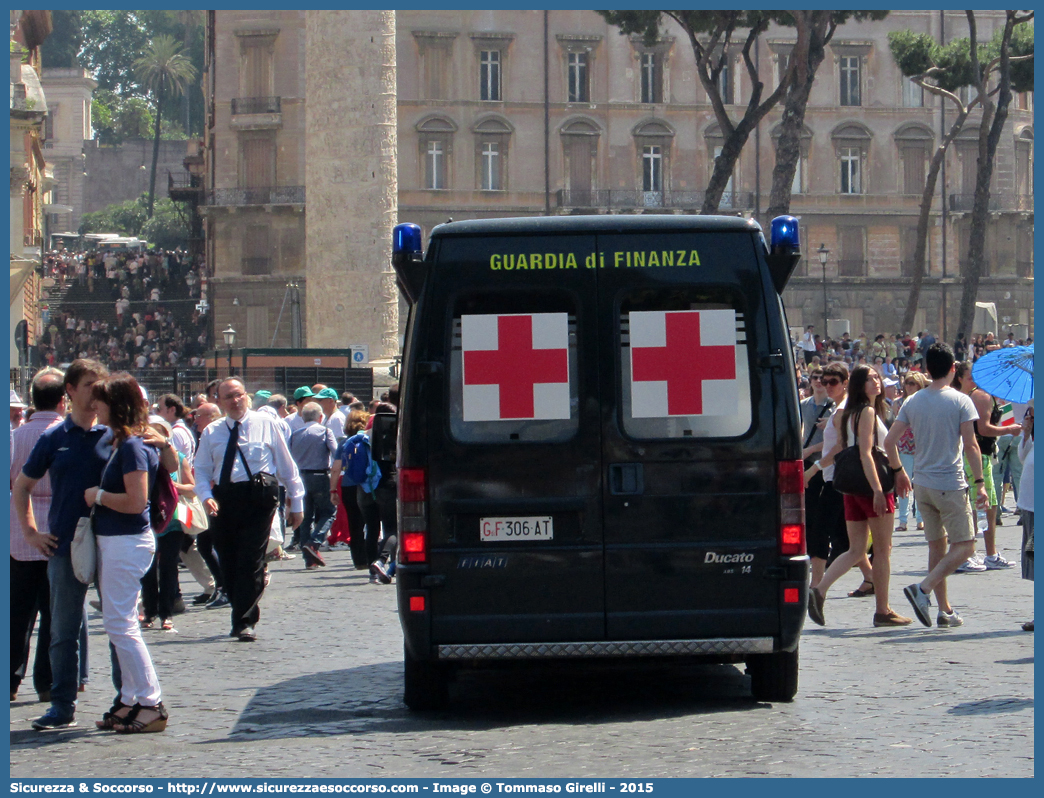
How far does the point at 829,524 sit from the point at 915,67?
34.1m

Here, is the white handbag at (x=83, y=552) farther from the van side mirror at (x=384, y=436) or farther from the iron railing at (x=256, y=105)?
the iron railing at (x=256, y=105)

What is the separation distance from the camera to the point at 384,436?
7.71 meters

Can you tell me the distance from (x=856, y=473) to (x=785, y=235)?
3200 millimetres

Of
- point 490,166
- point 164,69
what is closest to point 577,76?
point 490,166

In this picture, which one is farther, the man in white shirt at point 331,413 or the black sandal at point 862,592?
the man in white shirt at point 331,413

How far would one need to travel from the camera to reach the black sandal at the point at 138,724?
6945 millimetres

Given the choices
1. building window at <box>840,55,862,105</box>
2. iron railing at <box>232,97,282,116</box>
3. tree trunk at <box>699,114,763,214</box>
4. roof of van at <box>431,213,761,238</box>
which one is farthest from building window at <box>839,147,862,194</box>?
roof of van at <box>431,213,761,238</box>

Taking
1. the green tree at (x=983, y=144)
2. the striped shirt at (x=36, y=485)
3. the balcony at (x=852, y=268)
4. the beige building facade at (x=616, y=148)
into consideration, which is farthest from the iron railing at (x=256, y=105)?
the striped shirt at (x=36, y=485)

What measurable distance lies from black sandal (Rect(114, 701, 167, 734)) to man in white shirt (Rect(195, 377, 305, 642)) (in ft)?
10.0

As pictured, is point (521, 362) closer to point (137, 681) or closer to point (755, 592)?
point (755, 592)

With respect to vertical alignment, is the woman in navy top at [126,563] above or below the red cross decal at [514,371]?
below

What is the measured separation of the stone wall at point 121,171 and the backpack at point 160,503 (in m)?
107

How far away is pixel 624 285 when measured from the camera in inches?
277
